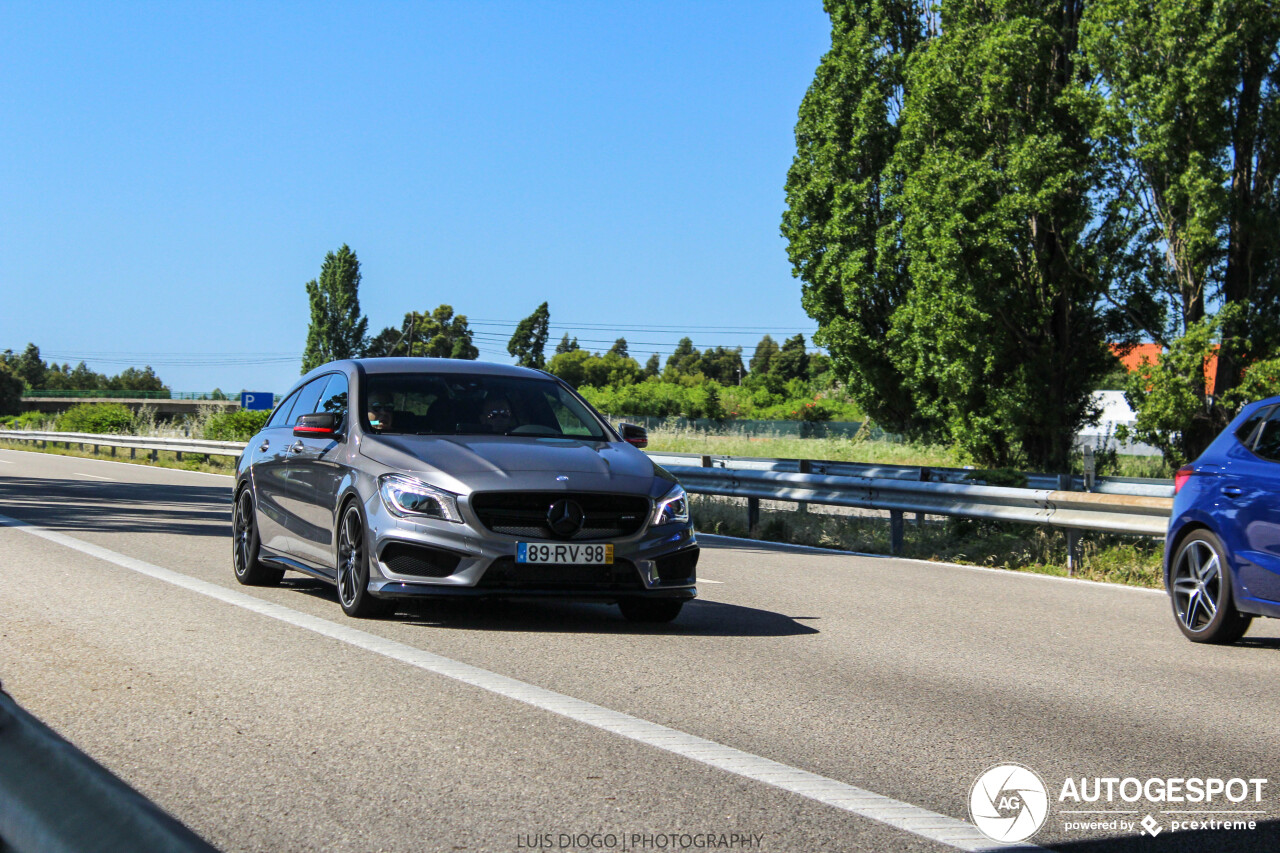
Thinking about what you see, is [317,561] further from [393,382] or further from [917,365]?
[917,365]

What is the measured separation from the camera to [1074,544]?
41.4 feet

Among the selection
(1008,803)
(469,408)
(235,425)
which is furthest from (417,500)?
(235,425)

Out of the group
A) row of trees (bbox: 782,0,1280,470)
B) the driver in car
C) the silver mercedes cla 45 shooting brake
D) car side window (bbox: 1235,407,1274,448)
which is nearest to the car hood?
the silver mercedes cla 45 shooting brake

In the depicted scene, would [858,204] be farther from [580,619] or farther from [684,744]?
[684,744]

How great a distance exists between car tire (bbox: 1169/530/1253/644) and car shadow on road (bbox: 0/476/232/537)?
962cm

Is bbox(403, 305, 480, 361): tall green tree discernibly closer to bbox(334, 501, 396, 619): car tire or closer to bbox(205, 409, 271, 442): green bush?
bbox(205, 409, 271, 442): green bush

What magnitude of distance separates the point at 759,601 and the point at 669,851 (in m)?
6.11

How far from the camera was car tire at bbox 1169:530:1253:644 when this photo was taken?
315 inches

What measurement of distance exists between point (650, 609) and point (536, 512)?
118 centimetres

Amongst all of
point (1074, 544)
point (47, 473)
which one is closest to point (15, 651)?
point (1074, 544)

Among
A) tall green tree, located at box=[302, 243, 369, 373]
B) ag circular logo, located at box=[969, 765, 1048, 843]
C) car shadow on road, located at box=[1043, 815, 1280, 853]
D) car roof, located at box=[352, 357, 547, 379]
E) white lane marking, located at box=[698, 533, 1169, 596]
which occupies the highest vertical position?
tall green tree, located at box=[302, 243, 369, 373]

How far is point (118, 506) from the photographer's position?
60.5ft

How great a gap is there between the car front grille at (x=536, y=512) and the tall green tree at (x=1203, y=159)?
19105 mm

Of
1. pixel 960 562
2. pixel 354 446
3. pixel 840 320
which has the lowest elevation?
pixel 960 562
